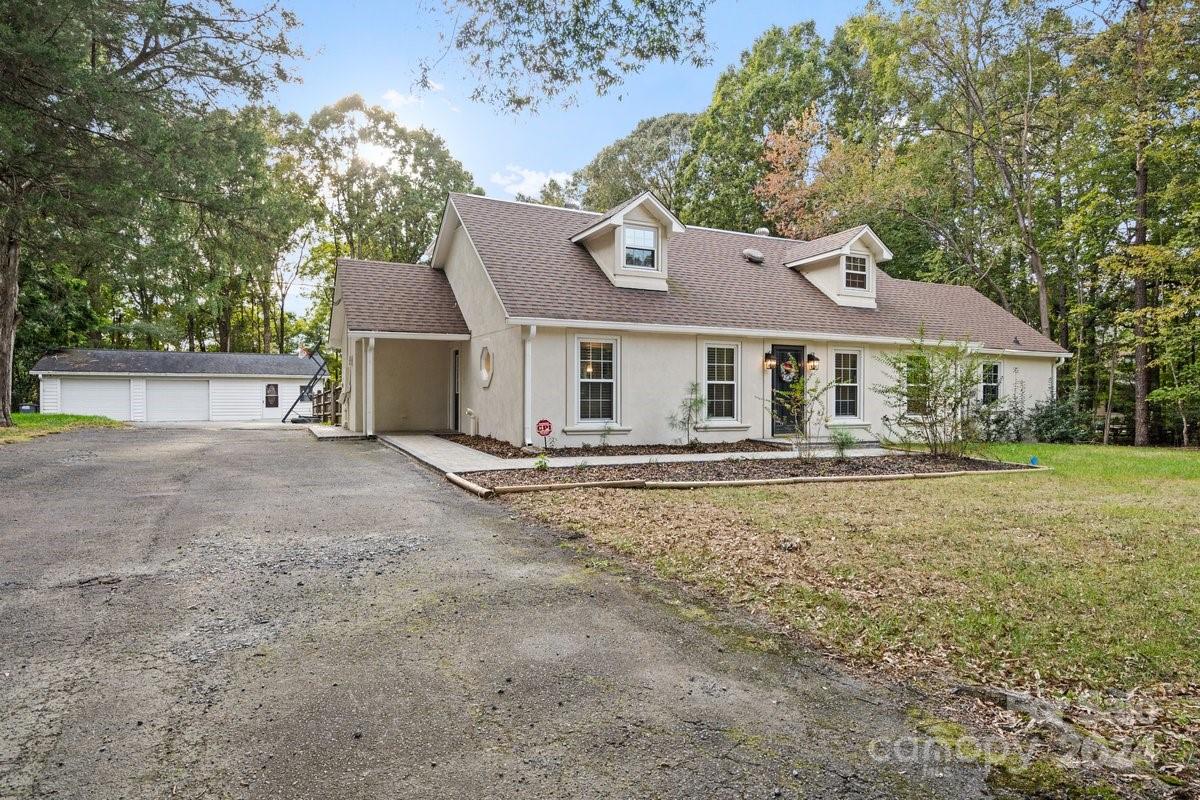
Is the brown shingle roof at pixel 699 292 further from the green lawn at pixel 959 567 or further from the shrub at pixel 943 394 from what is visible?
the green lawn at pixel 959 567

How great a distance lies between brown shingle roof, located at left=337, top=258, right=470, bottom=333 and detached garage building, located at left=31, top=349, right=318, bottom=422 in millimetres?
16211

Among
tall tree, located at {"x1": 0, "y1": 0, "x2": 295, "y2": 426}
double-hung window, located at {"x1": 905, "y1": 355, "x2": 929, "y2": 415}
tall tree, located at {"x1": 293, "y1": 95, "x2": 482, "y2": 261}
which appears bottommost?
double-hung window, located at {"x1": 905, "y1": 355, "x2": 929, "y2": 415}

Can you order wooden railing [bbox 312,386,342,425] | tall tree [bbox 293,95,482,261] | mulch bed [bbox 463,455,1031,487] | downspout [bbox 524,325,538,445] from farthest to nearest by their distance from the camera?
tall tree [bbox 293,95,482,261], wooden railing [bbox 312,386,342,425], downspout [bbox 524,325,538,445], mulch bed [bbox 463,455,1031,487]

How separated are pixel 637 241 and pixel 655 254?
19.1 inches

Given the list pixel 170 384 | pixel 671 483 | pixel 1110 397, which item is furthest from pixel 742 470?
pixel 170 384

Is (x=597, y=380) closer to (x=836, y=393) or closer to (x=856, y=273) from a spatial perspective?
(x=836, y=393)

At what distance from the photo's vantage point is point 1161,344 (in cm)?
1831

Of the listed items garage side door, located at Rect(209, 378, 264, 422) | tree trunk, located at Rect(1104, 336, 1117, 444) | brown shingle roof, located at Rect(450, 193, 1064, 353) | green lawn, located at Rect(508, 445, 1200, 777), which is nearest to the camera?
green lawn, located at Rect(508, 445, 1200, 777)

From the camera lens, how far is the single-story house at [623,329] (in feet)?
39.1

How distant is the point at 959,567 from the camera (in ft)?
14.6

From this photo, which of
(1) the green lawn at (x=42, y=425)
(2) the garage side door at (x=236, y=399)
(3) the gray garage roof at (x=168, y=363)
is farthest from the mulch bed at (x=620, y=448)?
(3) the gray garage roof at (x=168, y=363)

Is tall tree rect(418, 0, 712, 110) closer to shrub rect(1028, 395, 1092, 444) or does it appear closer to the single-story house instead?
the single-story house

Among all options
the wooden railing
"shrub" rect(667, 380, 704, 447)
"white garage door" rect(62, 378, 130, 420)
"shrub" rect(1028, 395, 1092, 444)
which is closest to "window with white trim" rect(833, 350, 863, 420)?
"shrub" rect(667, 380, 704, 447)

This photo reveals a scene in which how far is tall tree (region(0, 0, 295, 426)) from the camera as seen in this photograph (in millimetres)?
9422
